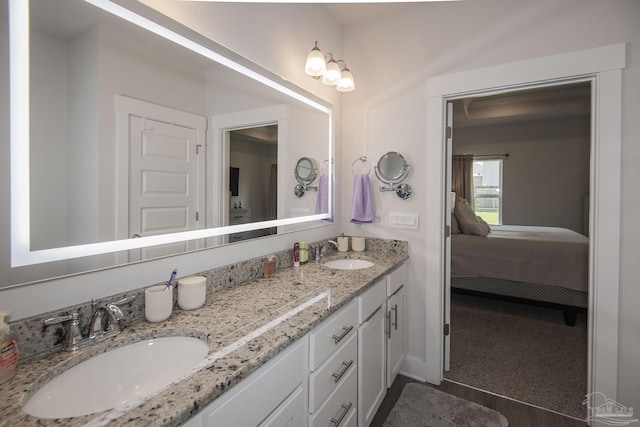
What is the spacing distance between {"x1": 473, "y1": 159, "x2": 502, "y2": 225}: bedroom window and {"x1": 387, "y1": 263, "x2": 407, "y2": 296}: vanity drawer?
479cm

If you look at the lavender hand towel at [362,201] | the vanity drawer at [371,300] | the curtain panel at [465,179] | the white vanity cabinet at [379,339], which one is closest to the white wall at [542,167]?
the curtain panel at [465,179]

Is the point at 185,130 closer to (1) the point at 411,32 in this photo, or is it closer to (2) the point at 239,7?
(2) the point at 239,7

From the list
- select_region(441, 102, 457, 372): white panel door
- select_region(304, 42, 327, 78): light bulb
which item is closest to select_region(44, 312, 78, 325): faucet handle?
select_region(304, 42, 327, 78): light bulb

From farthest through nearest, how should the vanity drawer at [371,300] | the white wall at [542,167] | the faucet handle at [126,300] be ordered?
the white wall at [542,167], the vanity drawer at [371,300], the faucet handle at [126,300]

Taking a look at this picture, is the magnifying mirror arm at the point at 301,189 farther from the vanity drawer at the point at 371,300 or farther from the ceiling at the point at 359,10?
the ceiling at the point at 359,10

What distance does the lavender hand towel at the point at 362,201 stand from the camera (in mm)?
2285

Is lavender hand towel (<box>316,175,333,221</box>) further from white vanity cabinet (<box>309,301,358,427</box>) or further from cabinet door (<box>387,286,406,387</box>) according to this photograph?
white vanity cabinet (<box>309,301,358,427</box>)

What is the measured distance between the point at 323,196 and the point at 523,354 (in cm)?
203

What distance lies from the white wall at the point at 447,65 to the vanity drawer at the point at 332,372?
953 millimetres

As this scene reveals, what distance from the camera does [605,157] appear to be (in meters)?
1.58

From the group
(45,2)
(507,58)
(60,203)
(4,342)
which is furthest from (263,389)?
(507,58)

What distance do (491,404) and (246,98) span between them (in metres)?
2.29

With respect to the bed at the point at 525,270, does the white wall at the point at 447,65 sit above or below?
above

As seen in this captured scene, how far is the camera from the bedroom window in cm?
595
